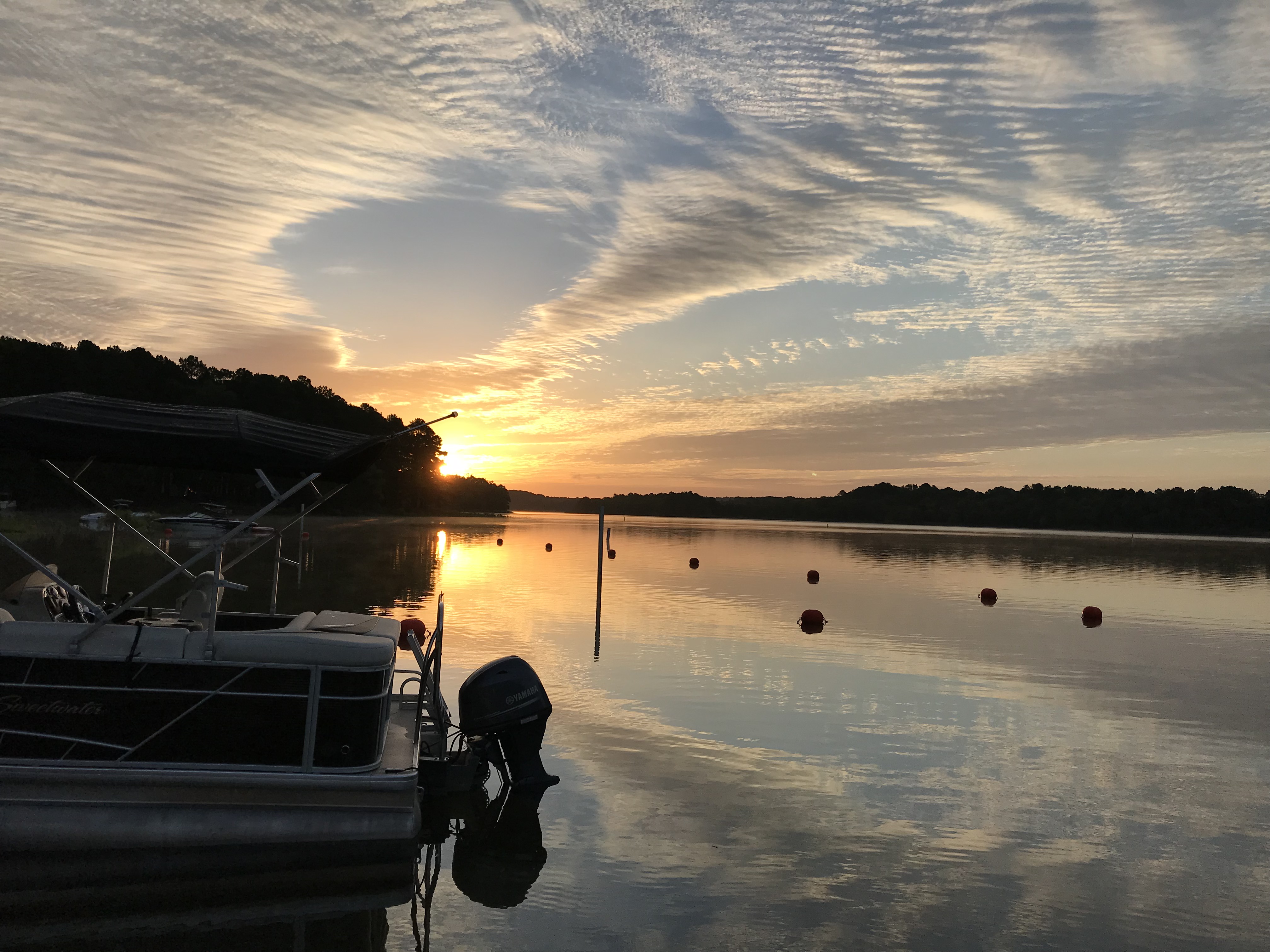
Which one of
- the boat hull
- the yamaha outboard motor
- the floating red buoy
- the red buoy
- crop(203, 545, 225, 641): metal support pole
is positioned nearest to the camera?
the boat hull

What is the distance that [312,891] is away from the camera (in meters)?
7.44

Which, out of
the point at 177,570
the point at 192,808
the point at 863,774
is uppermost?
the point at 177,570

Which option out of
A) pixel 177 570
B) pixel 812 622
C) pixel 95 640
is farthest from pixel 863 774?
pixel 812 622

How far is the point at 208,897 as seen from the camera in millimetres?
7203

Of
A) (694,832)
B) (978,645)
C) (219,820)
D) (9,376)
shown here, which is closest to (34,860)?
(219,820)

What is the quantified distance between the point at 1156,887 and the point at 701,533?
93271 mm

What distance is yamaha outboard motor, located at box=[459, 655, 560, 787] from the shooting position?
31.0ft

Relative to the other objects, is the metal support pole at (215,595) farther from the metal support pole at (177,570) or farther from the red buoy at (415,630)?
the red buoy at (415,630)

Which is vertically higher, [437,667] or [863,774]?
[437,667]

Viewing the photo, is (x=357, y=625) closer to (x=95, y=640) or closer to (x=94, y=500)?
(x=95, y=640)

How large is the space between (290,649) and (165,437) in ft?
6.79

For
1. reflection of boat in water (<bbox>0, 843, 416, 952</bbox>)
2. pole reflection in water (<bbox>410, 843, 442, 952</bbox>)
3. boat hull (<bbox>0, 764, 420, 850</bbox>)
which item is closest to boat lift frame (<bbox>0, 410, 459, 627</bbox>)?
boat hull (<bbox>0, 764, 420, 850</bbox>)

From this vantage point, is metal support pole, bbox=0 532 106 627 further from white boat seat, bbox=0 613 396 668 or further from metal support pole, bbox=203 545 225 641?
metal support pole, bbox=203 545 225 641

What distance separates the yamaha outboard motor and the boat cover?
8.44 feet
